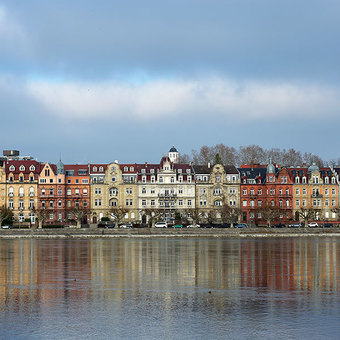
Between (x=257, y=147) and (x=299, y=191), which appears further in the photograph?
(x=257, y=147)

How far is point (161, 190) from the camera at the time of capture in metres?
115

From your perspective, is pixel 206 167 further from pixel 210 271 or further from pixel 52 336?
pixel 52 336

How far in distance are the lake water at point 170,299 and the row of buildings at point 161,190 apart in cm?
6616

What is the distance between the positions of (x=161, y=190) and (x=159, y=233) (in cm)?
2354

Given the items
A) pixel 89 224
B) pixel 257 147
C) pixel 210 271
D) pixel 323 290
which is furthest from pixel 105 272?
pixel 257 147

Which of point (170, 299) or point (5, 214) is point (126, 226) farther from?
point (170, 299)

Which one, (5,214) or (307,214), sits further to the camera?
(5,214)

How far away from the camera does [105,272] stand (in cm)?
3925

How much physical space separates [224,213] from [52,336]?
3367 inches

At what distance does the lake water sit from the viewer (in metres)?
22.7

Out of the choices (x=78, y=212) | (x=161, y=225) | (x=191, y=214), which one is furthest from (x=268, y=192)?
(x=78, y=212)

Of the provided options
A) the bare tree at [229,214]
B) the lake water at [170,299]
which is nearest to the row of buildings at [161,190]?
the bare tree at [229,214]

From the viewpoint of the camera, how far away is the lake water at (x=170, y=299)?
2273cm

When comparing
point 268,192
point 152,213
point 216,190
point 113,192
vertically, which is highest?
point 216,190
